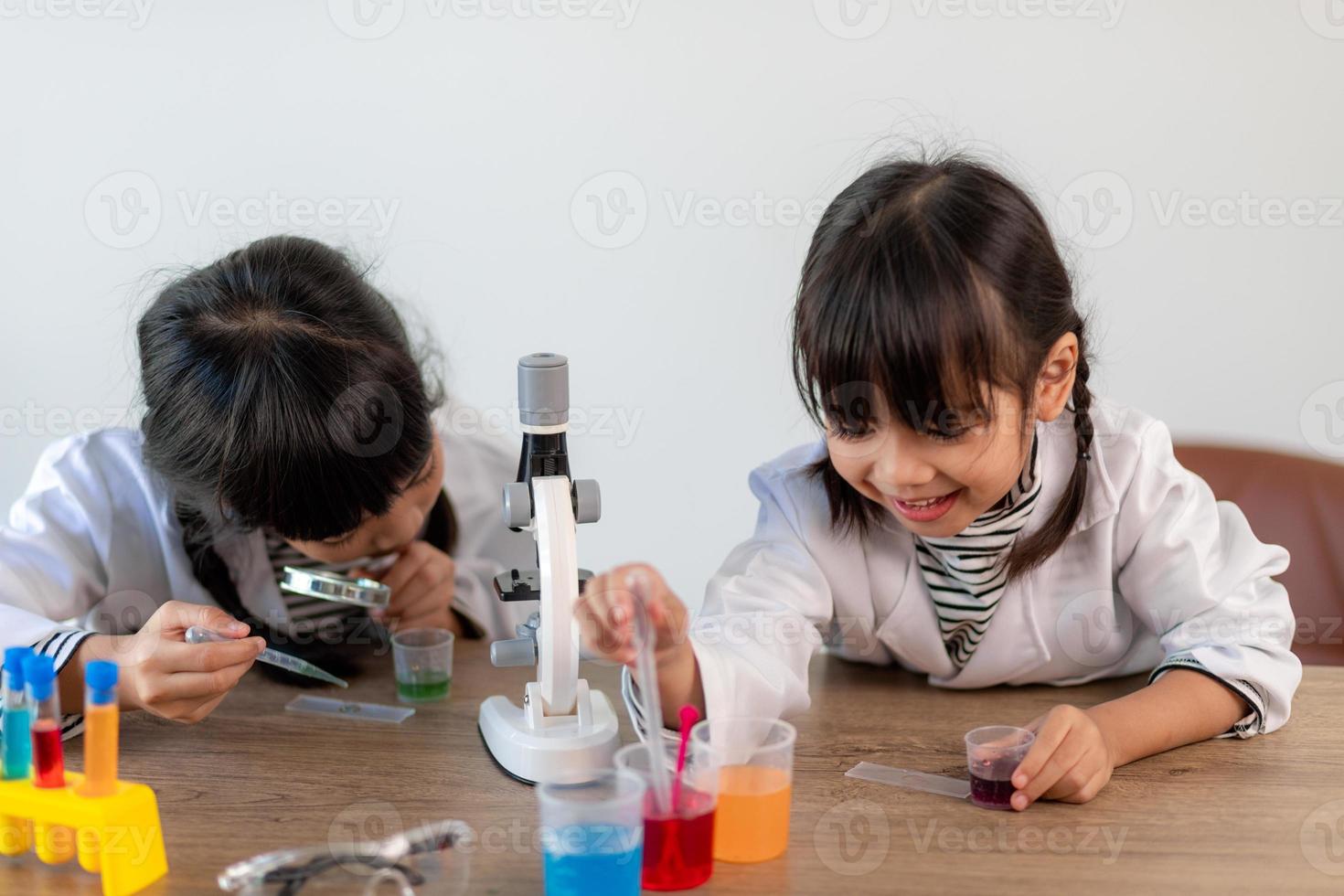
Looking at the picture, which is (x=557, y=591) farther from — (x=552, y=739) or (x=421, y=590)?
(x=421, y=590)

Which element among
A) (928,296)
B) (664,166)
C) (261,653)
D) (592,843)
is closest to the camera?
(592,843)

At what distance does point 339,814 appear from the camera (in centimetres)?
115

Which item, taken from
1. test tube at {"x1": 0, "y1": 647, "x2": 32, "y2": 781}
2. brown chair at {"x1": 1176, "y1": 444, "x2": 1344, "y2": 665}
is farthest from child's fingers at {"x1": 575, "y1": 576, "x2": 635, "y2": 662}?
brown chair at {"x1": 1176, "y1": 444, "x2": 1344, "y2": 665}

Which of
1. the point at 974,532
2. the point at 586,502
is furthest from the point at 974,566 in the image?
the point at 586,502

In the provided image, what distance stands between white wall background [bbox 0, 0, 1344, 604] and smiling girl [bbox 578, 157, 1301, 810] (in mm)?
958

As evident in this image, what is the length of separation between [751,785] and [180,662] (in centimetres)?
58

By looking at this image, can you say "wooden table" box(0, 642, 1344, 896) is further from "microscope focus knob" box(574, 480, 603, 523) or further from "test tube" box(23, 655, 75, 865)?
"microscope focus knob" box(574, 480, 603, 523)

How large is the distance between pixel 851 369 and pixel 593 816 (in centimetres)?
47

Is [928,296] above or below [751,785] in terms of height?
above

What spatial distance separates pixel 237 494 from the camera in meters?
1.36

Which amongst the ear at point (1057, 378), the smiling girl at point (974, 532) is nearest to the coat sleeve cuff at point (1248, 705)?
the smiling girl at point (974, 532)

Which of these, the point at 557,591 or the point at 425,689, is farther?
the point at 425,689

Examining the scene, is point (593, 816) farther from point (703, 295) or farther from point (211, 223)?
point (211, 223)

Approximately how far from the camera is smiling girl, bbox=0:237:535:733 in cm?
132
